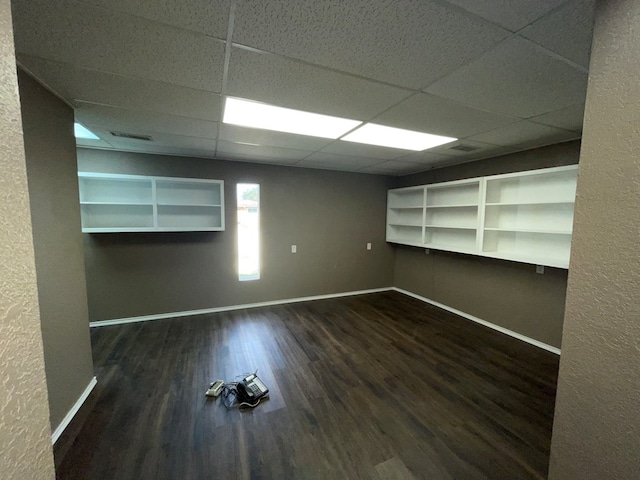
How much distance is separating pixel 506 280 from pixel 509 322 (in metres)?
0.55

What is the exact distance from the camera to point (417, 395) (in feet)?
7.14

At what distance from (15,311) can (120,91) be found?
186 cm

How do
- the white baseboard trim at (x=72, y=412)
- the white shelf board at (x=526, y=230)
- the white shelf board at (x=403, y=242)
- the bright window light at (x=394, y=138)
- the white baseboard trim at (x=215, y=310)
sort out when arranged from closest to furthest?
the white baseboard trim at (x=72, y=412)
the bright window light at (x=394, y=138)
the white shelf board at (x=526, y=230)
the white baseboard trim at (x=215, y=310)
the white shelf board at (x=403, y=242)

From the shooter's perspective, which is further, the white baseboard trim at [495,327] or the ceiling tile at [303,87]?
the white baseboard trim at [495,327]

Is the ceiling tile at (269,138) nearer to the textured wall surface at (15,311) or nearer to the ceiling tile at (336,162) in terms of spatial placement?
the ceiling tile at (336,162)

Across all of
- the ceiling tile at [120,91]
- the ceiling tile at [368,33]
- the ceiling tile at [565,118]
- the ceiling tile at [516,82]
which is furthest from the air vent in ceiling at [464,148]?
the ceiling tile at [120,91]

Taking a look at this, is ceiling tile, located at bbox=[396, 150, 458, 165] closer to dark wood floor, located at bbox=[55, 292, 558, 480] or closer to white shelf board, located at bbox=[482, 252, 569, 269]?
white shelf board, located at bbox=[482, 252, 569, 269]

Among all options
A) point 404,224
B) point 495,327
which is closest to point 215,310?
point 404,224

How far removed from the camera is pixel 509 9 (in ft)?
3.34

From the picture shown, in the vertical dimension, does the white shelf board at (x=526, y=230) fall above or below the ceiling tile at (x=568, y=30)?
below

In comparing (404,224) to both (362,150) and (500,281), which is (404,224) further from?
(362,150)

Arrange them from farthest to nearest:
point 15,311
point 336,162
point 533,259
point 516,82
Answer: point 336,162 → point 533,259 → point 516,82 → point 15,311

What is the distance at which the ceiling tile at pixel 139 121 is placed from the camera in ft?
6.75

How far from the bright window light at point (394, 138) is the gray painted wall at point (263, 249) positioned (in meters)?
1.74
